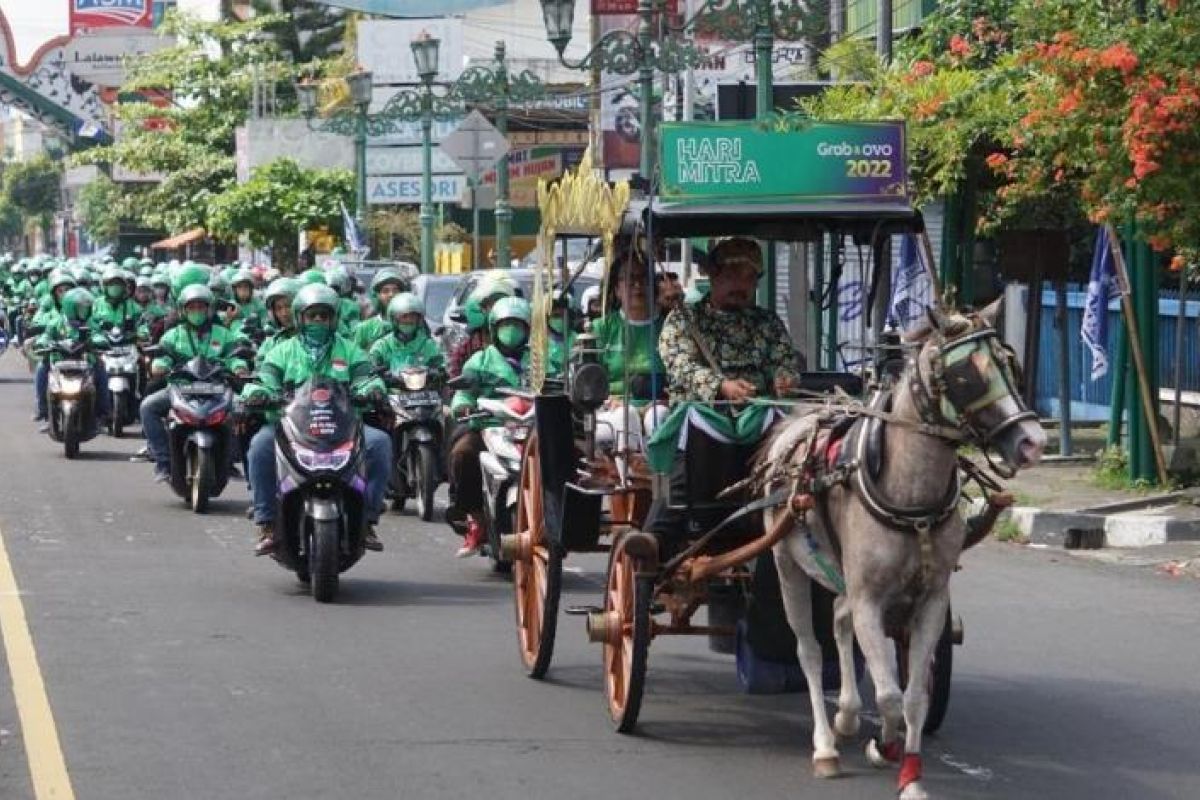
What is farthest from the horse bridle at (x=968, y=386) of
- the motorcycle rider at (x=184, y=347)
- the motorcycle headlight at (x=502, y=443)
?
the motorcycle rider at (x=184, y=347)

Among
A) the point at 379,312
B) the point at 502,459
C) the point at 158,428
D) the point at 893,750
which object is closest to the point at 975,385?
the point at 893,750

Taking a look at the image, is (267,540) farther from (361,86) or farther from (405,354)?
(361,86)

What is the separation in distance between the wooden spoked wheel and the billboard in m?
98.1

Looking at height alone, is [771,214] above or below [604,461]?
above

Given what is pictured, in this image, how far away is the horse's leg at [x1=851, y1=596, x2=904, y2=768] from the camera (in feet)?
26.7

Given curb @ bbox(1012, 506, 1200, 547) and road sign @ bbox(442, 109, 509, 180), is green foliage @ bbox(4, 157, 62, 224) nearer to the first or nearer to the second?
road sign @ bbox(442, 109, 509, 180)

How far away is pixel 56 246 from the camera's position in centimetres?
14575

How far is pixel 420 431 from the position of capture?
1825 centimetres

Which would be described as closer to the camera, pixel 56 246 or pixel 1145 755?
pixel 1145 755

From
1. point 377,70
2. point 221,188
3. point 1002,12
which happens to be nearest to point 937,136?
point 1002,12

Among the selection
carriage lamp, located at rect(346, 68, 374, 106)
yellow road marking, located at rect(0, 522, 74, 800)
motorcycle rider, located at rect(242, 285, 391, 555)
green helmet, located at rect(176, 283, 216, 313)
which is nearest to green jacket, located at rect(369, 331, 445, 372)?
green helmet, located at rect(176, 283, 216, 313)

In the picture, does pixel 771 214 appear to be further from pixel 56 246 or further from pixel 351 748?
pixel 56 246

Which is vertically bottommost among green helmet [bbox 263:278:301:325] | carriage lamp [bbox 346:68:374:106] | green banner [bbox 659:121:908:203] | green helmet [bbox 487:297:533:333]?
green helmet [bbox 487:297:533:333]

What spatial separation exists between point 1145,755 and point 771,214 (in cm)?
252
